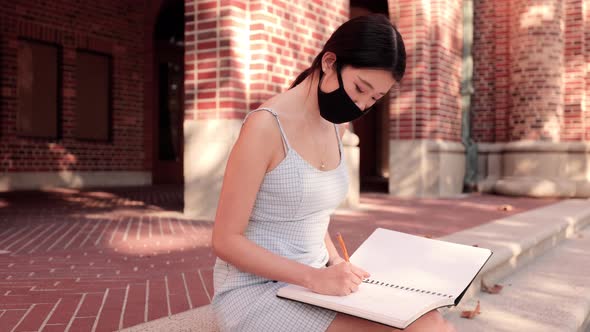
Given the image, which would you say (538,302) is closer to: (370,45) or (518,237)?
(518,237)

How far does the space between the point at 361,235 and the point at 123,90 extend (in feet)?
28.3

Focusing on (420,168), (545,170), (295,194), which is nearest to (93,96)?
(420,168)

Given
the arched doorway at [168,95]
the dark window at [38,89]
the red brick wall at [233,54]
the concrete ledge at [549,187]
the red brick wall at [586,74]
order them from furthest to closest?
the arched doorway at [168,95], the dark window at [38,89], the red brick wall at [586,74], the concrete ledge at [549,187], the red brick wall at [233,54]

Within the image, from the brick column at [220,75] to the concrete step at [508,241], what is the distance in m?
2.37

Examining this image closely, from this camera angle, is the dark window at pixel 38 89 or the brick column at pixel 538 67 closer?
the brick column at pixel 538 67

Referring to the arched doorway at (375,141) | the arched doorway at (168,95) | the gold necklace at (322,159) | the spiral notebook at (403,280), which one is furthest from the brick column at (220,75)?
the arched doorway at (375,141)

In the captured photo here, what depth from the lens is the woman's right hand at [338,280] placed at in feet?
4.90

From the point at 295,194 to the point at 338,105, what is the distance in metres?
0.30

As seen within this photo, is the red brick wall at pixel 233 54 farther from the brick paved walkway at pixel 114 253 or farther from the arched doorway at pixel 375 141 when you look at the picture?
the arched doorway at pixel 375 141

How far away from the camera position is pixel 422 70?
29.4 ft

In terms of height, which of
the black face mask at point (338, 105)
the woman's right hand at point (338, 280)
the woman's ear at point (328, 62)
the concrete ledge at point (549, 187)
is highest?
the woman's ear at point (328, 62)

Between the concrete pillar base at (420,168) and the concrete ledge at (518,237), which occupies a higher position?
the concrete pillar base at (420,168)

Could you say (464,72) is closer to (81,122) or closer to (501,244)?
(501,244)

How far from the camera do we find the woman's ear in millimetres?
1665
